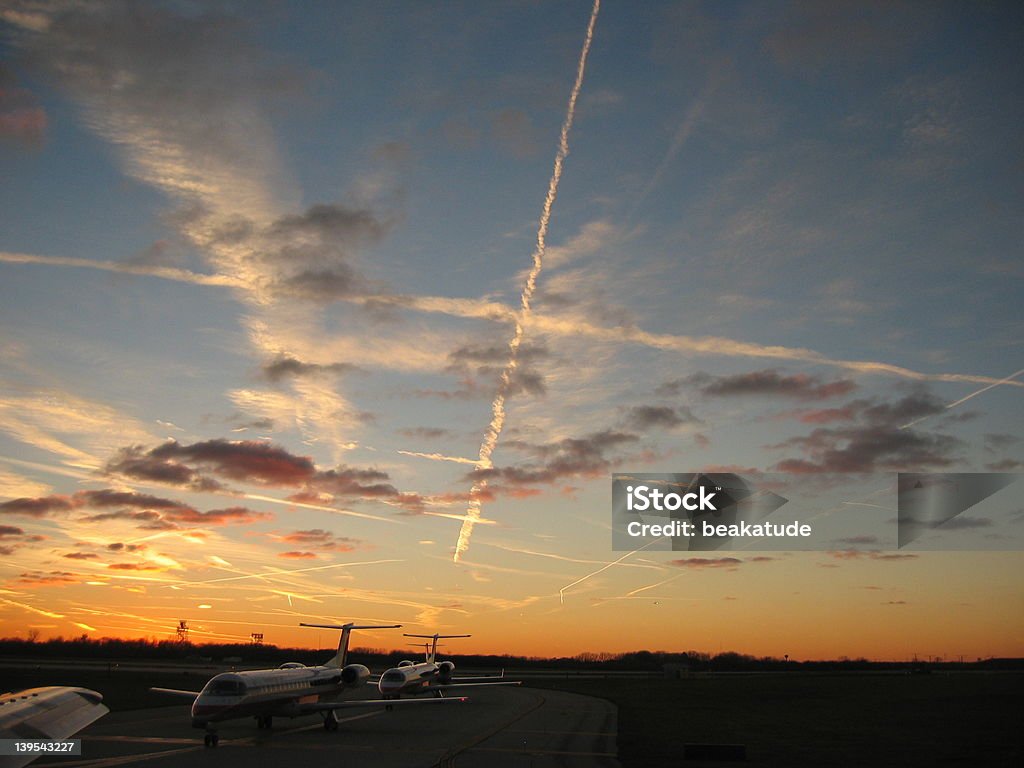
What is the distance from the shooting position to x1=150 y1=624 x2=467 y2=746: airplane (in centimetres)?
3728

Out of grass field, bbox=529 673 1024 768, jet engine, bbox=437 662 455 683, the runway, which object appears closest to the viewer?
the runway

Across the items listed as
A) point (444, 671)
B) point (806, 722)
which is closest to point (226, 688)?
point (444, 671)

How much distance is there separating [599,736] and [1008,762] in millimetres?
20170

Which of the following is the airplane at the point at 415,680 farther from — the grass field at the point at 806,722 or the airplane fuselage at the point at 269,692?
the grass field at the point at 806,722

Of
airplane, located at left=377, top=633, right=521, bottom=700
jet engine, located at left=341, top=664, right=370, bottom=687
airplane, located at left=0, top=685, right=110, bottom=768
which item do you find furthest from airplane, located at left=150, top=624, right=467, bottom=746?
airplane, located at left=0, top=685, right=110, bottom=768

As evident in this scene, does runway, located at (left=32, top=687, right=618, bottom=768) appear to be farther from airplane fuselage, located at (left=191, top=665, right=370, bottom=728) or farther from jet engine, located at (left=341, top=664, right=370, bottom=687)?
jet engine, located at (left=341, top=664, right=370, bottom=687)

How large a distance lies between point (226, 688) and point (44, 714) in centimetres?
3390

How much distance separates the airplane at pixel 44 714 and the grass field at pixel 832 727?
93.1ft

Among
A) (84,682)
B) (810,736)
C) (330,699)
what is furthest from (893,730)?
(84,682)

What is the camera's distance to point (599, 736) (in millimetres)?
44156

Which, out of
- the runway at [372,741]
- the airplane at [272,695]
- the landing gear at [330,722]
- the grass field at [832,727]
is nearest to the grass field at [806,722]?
the grass field at [832,727]

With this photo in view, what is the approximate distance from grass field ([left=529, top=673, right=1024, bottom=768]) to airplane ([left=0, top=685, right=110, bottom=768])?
28374 millimetres

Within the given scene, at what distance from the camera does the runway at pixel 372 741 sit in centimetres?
3195

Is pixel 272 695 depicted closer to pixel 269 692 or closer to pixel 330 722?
pixel 269 692
